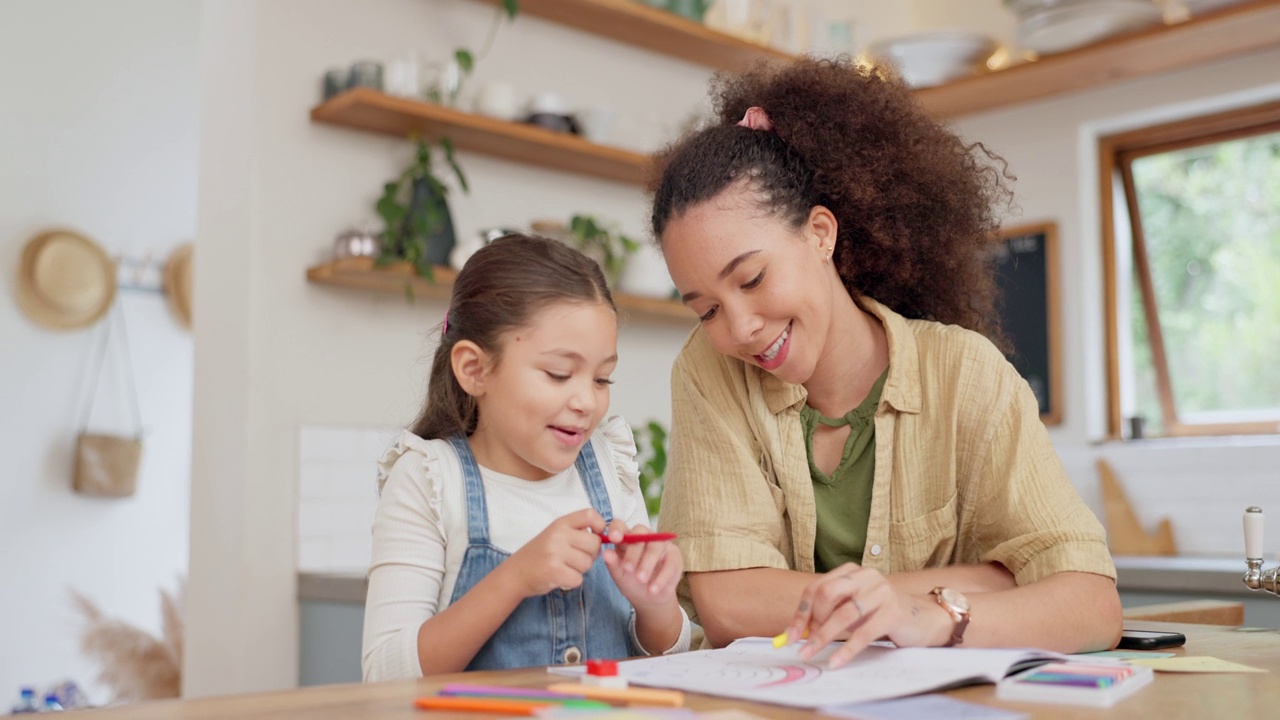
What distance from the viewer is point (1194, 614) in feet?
5.90

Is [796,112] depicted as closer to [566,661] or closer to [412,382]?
[566,661]

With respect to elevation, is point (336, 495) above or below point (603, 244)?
below

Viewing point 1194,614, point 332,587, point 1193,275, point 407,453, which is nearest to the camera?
point 407,453

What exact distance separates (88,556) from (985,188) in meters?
3.73

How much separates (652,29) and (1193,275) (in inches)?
73.1

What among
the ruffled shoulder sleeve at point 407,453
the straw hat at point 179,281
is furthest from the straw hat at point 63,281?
the ruffled shoulder sleeve at point 407,453

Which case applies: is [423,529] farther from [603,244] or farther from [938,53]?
[938,53]

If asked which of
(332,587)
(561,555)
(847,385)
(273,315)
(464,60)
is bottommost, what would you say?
(332,587)

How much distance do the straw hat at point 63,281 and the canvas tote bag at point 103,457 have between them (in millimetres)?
155

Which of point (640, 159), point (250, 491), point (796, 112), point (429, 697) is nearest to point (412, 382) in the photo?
point (250, 491)

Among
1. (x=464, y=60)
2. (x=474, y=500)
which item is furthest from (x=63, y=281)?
(x=474, y=500)

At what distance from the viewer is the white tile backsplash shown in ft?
9.57

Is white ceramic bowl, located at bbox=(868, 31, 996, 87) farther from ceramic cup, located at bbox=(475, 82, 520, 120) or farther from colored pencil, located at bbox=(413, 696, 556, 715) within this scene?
colored pencil, located at bbox=(413, 696, 556, 715)

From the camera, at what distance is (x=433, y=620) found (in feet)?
4.20
